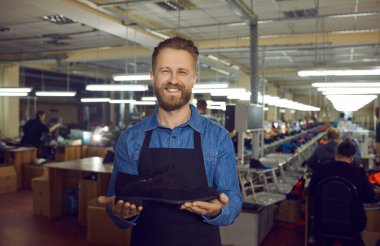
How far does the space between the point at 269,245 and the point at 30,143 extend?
6.17m

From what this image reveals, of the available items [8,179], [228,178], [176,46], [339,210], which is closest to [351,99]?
[339,210]

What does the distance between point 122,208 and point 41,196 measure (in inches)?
191

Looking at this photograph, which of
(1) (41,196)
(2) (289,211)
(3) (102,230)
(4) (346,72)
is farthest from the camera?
(1) (41,196)

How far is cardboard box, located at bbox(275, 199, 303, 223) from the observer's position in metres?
5.38

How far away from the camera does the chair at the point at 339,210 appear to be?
10.1ft

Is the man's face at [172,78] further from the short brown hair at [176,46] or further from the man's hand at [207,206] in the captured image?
the man's hand at [207,206]

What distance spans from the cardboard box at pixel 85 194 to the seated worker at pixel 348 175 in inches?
116

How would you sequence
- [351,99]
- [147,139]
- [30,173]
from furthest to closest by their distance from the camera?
[351,99], [30,173], [147,139]

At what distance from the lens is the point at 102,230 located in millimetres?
4355

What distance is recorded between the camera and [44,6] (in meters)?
5.86

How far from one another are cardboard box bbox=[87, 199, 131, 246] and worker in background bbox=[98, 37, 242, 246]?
120 inches

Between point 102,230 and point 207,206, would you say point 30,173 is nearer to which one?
point 102,230

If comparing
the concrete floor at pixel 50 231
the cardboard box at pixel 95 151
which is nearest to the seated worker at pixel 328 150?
the concrete floor at pixel 50 231

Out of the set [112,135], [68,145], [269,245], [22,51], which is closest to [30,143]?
[68,145]
